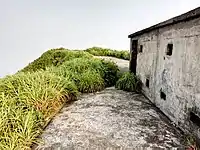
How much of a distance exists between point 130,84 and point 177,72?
9.86 feet

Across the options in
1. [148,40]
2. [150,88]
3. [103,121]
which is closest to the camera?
[103,121]

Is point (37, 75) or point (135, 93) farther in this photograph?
point (135, 93)

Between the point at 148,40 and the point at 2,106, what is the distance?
4.26 metres

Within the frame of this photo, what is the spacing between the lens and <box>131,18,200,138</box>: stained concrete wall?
12.3ft

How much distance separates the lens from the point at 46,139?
3943 millimetres

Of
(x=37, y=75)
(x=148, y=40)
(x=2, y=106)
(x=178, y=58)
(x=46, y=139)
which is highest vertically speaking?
(x=148, y=40)

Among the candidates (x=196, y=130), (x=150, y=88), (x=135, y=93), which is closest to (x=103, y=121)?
(x=196, y=130)

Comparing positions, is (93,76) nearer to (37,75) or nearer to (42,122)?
(37,75)

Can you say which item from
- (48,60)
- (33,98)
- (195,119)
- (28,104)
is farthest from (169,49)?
(48,60)

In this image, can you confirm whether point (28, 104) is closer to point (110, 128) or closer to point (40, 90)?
point (40, 90)

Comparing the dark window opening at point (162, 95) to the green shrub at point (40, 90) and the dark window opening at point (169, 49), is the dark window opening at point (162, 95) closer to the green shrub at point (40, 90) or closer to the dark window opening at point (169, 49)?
the dark window opening at point (169, 49)

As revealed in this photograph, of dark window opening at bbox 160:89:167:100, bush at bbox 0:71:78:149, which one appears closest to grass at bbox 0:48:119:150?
bush at bbox 0:71:78:149

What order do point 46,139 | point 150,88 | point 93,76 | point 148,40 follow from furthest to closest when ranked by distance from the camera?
point 93,76 → point 148,40 → point 150,88 → point 46,139

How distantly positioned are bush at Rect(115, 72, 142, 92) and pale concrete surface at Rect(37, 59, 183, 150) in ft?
4.40
